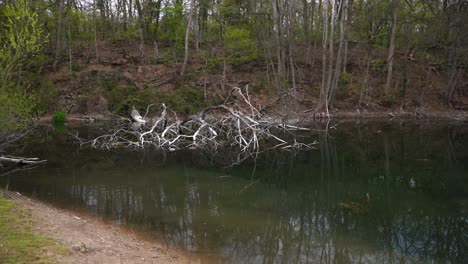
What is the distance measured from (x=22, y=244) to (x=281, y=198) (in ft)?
19.4

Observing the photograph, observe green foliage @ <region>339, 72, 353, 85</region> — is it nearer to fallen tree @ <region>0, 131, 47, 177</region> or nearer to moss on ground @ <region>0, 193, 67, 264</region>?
fallen tree @ <region>0, 131, 47, 177</region>

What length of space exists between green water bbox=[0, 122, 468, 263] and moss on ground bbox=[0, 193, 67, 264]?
1934mm

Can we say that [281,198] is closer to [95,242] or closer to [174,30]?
[95,242]

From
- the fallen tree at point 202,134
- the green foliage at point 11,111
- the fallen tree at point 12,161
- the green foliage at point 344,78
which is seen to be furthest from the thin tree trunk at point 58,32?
the green foliage at point 344,78

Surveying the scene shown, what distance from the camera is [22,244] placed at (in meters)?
5.68

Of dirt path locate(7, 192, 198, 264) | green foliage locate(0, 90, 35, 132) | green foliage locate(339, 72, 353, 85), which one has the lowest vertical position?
dirt path locate(7, 192, 198, 264)

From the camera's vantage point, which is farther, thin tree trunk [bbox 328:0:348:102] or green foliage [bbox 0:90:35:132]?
thin tree trunk [bbox 328:0:348:102]

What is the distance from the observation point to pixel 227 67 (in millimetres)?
34156

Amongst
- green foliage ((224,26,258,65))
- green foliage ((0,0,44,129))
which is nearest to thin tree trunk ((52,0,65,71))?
green foliage ((224,26,258,65))

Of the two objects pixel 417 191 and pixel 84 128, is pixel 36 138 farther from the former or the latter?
pixel 417 191

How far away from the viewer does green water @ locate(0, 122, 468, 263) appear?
282 inches

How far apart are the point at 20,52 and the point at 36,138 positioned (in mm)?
10970

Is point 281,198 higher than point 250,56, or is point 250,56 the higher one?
point 250,56

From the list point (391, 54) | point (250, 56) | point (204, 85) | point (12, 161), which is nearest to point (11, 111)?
point (12, 161)
